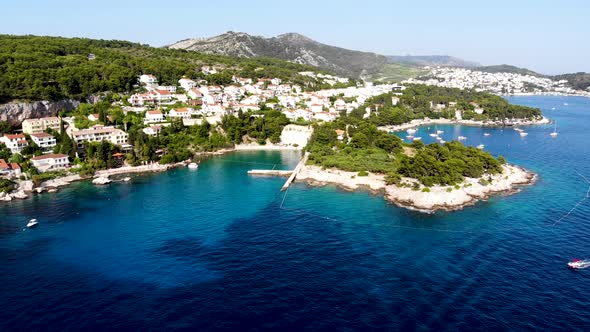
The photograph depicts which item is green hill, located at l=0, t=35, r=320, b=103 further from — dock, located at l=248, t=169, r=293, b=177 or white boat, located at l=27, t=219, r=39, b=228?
dock, located at l=248, t=169, r=293, b=177

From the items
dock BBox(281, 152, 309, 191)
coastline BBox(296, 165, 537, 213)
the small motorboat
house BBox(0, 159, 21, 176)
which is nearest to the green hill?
house BBox(0, 159, 21, 176)

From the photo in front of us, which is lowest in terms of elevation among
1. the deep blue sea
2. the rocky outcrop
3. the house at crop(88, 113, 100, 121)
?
the deep blue sea

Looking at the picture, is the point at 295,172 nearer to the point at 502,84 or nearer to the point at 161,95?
the point at 161,95

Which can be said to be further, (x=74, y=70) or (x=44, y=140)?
(x=74, y=70)

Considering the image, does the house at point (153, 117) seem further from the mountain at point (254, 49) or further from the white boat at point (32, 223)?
the mountain at point (254, 49)

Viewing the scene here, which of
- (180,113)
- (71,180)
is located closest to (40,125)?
(71,180)

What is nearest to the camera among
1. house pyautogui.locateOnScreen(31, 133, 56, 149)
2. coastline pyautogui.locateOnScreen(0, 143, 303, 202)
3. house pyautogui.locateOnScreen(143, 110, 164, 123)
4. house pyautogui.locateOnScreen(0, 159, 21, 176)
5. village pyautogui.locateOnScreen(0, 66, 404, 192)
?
coastline pyautogui.locateOnScreen(0, 143, 303, 202)
